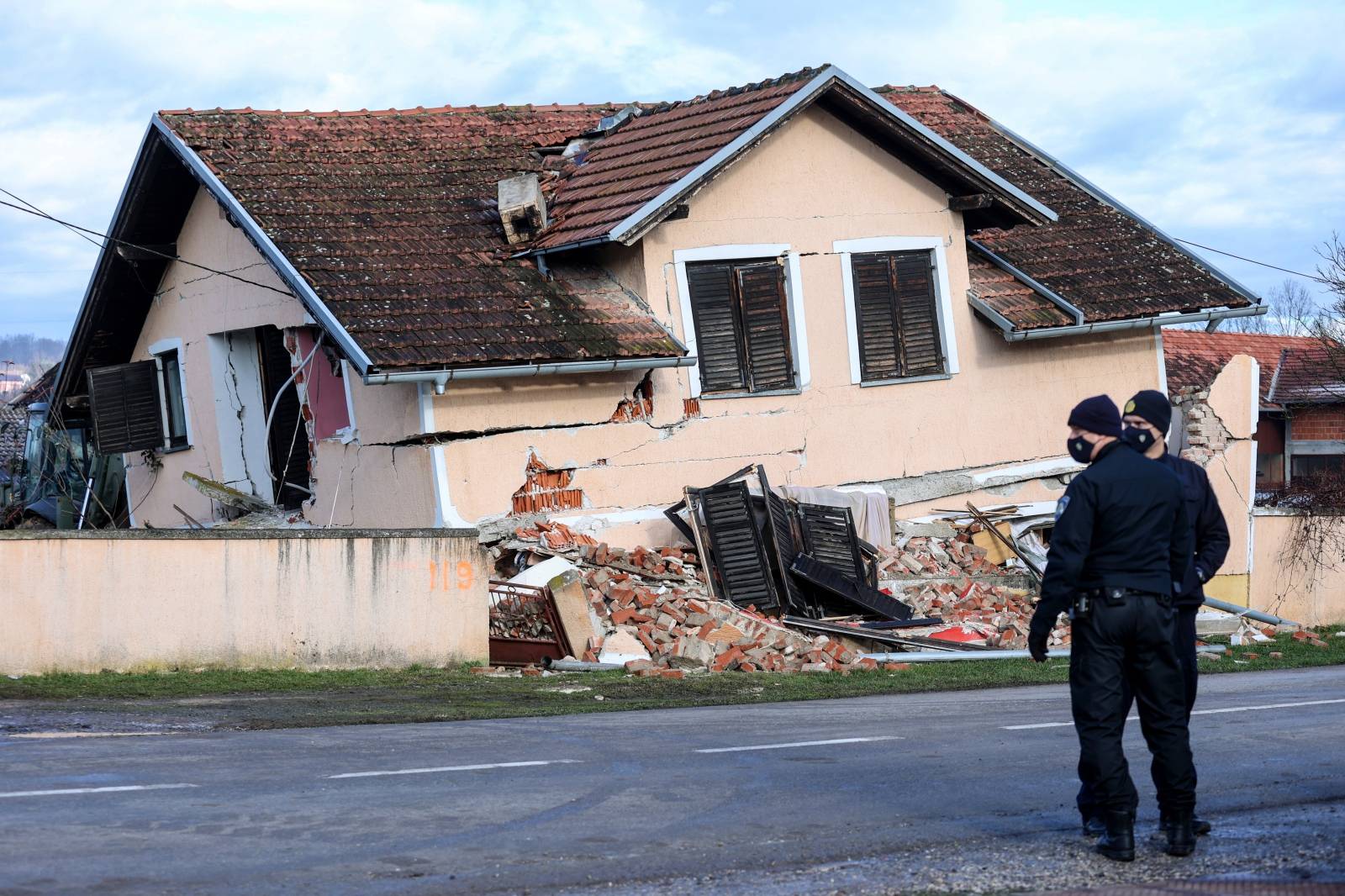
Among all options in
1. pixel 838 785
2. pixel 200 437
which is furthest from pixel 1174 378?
pixel 838 785

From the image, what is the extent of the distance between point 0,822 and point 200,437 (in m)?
15.0

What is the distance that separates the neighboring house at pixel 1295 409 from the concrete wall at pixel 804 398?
26.1 metres

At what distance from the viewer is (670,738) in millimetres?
9781

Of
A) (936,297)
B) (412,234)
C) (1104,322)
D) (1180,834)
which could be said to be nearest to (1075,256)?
(1104,322)

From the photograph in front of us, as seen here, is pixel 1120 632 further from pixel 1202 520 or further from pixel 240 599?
pixel 240 599

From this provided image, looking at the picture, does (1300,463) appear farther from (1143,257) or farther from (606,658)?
→ (606,658)

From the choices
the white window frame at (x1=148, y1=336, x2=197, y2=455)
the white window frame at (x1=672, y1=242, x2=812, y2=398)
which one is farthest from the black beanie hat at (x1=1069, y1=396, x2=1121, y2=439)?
the white window frame at (x1=148, y1=336, x2=197, y2=455)

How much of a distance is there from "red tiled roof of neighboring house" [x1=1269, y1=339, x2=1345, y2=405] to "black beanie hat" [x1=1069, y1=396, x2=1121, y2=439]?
41464mm

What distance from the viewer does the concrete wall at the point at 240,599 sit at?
1312 cm

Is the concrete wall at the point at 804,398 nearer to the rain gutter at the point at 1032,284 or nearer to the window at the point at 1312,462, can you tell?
the rain gutter at the point at 1032,284

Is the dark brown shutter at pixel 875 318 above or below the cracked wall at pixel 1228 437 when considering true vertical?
above

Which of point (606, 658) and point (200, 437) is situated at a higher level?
point (200, 437)

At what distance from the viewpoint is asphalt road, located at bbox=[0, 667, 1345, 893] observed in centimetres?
600

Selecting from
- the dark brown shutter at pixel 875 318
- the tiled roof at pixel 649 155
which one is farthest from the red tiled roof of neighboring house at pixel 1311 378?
the tiled roof at pixel 649 155
